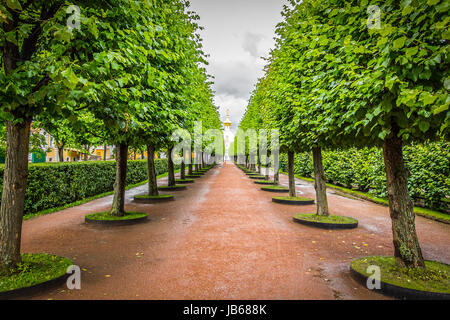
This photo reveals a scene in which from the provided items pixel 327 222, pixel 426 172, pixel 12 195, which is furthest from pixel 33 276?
pixel 426 172

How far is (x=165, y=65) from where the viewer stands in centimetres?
966

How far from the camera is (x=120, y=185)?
9602 mm

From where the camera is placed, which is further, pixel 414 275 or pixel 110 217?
pixel 110 217

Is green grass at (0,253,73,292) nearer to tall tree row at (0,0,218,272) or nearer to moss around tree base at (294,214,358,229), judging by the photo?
tall tree row at (0,0,218,272)

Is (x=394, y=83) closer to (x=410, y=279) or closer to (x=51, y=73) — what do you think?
(x=410, y=279)

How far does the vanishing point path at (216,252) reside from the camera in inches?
170

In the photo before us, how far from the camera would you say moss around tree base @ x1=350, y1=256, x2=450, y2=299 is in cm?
407

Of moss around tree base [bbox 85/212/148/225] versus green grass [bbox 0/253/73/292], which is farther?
moss around tree base [bbox 85/212/148/225]

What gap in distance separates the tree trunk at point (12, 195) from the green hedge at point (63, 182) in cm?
575

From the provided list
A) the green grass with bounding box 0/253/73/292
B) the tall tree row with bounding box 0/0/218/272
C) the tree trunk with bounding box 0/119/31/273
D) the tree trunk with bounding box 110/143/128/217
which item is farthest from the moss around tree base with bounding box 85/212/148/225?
the tree trunk with bounding box 0/119/31/273

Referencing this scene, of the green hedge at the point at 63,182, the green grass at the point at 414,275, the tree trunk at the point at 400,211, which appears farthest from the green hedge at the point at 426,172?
the green hedge at the point at 63,182

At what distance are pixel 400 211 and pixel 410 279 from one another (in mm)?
1158

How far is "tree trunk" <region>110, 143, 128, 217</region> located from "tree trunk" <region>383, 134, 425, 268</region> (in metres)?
8.17
